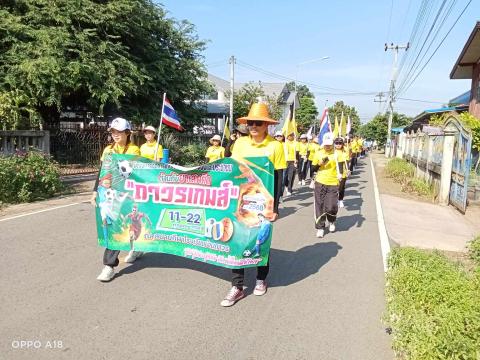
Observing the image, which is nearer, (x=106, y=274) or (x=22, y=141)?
(x=106, y=274)

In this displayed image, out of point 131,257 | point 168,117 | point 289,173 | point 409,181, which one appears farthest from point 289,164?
point 131,257

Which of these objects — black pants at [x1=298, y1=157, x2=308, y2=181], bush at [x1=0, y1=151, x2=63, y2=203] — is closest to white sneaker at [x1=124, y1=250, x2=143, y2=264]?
bush at [x1=0, y1=151, x2=63, y2=203]

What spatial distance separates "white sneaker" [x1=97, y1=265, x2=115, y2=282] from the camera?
15.9ft

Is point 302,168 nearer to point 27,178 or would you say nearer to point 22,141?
point 22,141

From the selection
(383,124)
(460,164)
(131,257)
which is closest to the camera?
(131,257)

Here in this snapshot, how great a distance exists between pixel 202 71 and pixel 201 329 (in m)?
20.4

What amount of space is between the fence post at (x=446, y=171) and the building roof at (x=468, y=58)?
6.13 m

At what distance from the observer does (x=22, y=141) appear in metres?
12.1

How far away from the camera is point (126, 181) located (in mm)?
4898

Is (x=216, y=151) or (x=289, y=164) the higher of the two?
(x=216, y=151)

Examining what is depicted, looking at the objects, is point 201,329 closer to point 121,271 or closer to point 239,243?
point 239,243

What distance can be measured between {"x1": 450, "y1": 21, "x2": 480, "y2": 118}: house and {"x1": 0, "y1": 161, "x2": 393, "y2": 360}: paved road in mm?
15730

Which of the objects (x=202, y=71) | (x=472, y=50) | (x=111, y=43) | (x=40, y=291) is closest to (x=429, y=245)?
(x=40, y=291)

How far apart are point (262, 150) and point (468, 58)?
19975mm
